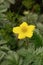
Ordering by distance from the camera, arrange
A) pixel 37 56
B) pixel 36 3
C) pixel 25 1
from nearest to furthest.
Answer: pixel 37 56
pixel 25 1
pixel 36 3

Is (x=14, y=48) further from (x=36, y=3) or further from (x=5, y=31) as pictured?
(x=36, y=3)

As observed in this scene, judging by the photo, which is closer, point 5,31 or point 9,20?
point 5,31

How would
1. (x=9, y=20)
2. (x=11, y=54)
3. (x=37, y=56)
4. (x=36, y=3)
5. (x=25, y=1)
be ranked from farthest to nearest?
(x=36, y=3), (x=25, y=1), (x=9, y=20), (x=11, y=54), (x=37, y=56)

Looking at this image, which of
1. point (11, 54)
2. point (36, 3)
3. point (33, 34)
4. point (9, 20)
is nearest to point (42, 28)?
point (9, 20)

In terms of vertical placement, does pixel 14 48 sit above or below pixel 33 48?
below

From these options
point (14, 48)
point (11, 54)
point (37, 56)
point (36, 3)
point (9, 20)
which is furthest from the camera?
point (36, 3)

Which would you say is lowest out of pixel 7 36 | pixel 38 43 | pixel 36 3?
pixel 36 3

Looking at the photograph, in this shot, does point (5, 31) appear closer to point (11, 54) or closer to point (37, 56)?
point (11, 54)

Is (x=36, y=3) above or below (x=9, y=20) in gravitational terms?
below

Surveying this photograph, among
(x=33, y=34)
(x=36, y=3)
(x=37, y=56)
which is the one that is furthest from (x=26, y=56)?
(x=36, y=3)
